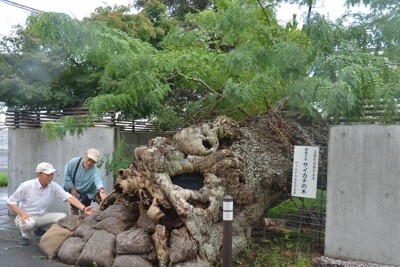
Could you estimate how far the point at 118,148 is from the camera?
8867 mm

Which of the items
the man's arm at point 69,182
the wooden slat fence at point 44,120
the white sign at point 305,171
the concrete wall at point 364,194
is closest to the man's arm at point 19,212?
the man's arm at point 69,182

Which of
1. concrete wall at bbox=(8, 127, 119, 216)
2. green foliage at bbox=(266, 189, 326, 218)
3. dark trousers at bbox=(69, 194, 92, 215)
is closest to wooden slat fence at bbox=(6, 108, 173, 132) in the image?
concrete wall at bbox=(8, 127, 119, 216)

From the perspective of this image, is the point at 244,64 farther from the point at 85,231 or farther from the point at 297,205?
the point at 85,231

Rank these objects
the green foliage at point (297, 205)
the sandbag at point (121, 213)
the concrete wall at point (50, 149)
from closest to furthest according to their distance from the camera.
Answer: the sandbag at point (121, 213), the green foliage at point (297, 205), the concrete wall at point (50, 149)

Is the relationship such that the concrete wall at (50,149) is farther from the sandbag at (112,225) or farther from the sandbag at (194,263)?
the sandbag at (194,263)

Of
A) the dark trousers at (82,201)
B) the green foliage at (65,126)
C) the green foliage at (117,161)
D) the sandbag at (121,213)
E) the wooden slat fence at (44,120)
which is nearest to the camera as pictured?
the sandbag at (121,213)

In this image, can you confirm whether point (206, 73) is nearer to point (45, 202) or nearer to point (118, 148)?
point (118, 148)

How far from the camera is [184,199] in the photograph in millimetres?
5879

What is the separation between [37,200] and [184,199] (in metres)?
2.79

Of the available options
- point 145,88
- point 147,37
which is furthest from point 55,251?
point 147,37

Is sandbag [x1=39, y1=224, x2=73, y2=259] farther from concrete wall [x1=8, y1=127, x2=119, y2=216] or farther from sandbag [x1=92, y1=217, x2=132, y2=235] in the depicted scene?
concrete wall [x1=8, y1=127, x2=119, y2=216]

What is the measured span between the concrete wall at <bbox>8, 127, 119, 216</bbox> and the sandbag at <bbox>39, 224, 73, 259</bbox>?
235 centimetres

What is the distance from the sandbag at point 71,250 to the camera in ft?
20.2

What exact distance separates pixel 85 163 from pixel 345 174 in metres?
4.34
